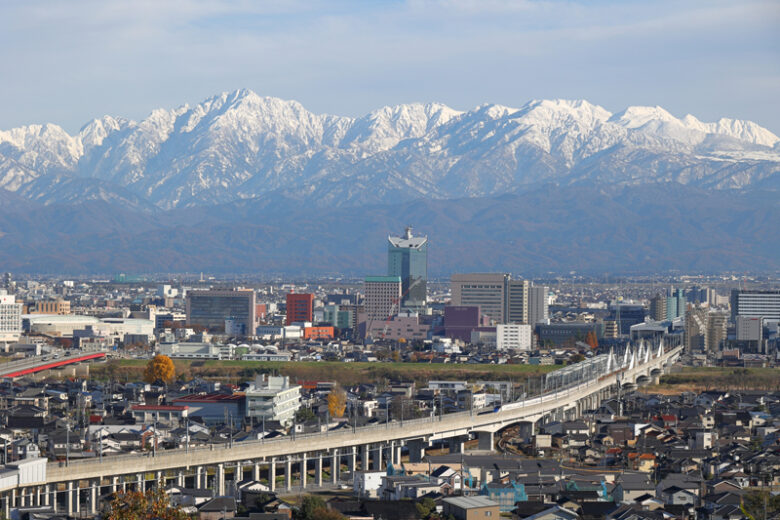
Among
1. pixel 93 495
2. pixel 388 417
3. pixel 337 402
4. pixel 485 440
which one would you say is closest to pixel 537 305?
pixel 337 402

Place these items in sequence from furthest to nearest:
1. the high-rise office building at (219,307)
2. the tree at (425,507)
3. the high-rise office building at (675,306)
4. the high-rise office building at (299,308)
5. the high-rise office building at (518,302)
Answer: the high-rise office building at (675,306)
the high-rise office building at (518,302)
the high-rise office building at (299,308)
the high-rise office building at (219,307)
the tree at (425,507)

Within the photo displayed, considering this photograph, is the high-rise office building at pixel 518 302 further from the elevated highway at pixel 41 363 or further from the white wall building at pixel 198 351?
the elevated highway at pixel 41 363

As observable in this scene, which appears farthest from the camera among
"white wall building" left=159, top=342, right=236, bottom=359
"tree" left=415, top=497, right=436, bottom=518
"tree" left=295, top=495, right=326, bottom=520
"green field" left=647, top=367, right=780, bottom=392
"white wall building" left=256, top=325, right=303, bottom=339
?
"white wall building" left=256, top=325, right=303, bottom=339

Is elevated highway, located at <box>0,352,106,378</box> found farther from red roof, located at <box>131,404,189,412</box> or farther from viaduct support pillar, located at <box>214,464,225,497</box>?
viaduct support pillar, located at <box>214,464,225,497</box>

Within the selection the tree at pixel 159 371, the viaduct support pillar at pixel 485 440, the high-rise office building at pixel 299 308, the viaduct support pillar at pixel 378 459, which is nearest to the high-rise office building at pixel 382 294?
the high-rise office building at pixel 299 308

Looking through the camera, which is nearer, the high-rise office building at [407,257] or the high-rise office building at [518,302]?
the high-rise office building at [518,302]

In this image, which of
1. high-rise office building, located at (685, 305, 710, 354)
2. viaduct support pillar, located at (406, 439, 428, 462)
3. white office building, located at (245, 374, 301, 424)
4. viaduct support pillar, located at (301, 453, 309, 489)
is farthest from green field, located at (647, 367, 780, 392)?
viaduct support pillar, located at (301, 453, 309, 489)
